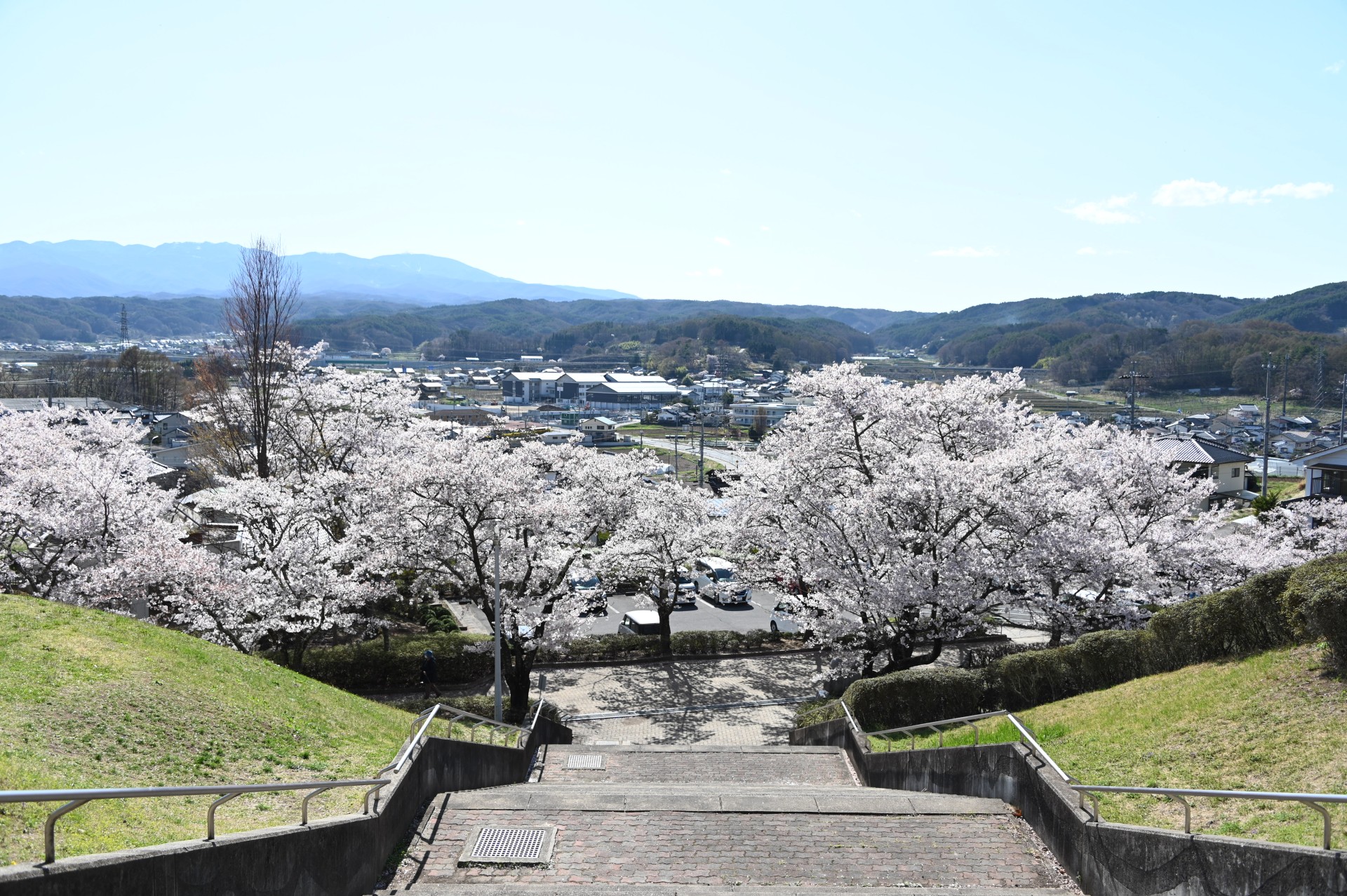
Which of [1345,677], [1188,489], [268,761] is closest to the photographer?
[1345,677]

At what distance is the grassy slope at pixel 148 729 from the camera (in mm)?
6137

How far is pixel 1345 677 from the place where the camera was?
319 inches

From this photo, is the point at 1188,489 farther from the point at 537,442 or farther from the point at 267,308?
the point at 267,308

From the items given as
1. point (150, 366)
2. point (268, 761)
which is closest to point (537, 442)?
point (268, 761)

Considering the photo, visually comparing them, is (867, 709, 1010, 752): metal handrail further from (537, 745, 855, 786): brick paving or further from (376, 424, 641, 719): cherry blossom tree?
(376, 424, 641, 719): cherry blossom tree

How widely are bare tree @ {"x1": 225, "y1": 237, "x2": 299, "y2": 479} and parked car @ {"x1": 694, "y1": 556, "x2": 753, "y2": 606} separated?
16.6m

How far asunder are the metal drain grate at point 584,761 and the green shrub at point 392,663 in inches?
324

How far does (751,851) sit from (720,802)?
1227 millimetres

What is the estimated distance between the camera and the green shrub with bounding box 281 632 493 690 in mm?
21453

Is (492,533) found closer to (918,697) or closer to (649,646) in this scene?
(649,646)

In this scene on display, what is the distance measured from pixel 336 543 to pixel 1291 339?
410 feet

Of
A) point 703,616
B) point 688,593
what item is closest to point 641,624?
point 703,616

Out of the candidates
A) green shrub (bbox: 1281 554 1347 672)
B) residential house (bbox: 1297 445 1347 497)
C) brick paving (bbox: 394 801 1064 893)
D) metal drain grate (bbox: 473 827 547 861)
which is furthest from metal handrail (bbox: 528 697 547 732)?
residential house (bbox: 1297 445 1347 497)

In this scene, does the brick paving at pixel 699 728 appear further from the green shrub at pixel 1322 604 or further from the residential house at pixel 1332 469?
the residential house at pixel 1332 469
